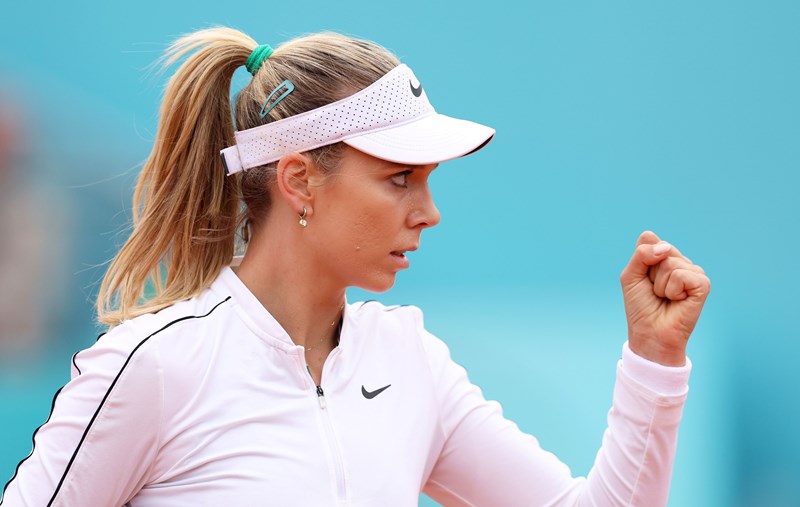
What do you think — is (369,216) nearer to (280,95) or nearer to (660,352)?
(280,95)

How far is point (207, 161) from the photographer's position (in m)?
1.55

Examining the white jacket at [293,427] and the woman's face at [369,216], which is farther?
the woman's face at [369,216]

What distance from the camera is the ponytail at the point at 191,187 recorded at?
4.96 feet

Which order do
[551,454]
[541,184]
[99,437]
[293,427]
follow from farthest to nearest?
[541,184]
[551,454]
[293,427]
[99,437]

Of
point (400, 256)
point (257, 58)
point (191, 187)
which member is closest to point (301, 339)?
point (400, 256)

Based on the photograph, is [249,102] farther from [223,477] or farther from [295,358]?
[223,477]

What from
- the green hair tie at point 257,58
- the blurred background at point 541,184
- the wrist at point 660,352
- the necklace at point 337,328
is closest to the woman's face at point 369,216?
the necklace at point 337,328

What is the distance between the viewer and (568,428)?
258 centimetres

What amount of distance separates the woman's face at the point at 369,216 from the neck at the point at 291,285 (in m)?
0.04

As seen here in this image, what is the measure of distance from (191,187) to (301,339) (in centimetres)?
29

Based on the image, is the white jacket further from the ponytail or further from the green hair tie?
the green hair tie

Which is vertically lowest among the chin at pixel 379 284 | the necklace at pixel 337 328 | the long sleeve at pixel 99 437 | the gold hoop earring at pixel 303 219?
the long sleeve at pixel 99 437

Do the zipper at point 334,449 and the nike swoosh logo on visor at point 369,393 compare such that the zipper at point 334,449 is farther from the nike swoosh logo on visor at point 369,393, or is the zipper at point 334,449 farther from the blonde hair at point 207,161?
the blonde hair at point 207,161

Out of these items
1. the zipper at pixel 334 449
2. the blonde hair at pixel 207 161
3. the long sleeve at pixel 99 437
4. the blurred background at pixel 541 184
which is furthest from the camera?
the blurred background at pixel 541 184
